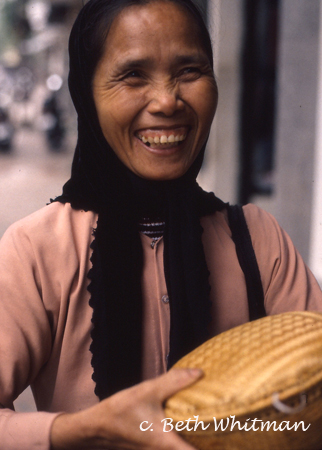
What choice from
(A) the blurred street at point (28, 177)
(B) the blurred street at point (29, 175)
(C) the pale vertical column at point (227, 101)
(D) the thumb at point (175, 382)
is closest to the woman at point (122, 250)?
(D) the thumb at point (175, 382)

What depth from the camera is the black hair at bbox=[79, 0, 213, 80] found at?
1473 mm

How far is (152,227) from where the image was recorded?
166 cm

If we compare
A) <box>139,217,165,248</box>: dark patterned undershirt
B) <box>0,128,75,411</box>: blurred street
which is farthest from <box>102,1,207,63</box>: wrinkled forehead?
<box>0,128,75,411</box>: blurred street

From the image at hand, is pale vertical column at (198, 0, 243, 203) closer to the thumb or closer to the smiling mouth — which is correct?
the smiling mouth

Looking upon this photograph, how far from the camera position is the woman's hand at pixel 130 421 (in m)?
1.16

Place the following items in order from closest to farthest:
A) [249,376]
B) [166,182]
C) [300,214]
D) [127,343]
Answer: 1. [249,376]
2. [127,343]
3. [166,182]
4. [300,214]

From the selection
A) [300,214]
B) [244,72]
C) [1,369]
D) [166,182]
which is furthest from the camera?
[244,72]

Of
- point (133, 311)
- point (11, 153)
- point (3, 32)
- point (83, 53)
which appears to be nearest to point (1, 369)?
point (133, 311)

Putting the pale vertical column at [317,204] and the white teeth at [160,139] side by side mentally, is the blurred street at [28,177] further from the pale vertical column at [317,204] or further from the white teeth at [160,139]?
the white teeth at [160,139]

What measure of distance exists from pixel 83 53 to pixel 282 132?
3.60m

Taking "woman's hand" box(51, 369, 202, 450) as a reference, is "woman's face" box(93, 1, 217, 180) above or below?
above

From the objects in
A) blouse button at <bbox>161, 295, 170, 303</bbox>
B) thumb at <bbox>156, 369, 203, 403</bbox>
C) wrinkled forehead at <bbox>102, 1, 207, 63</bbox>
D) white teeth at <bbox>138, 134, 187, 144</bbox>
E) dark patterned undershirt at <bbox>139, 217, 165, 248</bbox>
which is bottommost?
thumb at <bbox>156, 369, 203, 403</bbox>

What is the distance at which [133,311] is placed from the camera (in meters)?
1.53

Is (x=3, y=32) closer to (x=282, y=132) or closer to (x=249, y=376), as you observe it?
(x=282, y=132)
